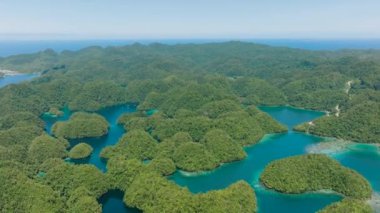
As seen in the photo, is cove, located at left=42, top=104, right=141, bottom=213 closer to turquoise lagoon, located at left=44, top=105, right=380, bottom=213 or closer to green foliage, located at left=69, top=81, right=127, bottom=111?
turquoise lagoon, located at left=44, top=105, right=380, bottom=213

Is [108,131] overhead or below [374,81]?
below

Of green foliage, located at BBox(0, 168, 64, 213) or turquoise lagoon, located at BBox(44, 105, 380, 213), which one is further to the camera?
turquoise lagoon, located at BBox(44, 105, 380, 213)

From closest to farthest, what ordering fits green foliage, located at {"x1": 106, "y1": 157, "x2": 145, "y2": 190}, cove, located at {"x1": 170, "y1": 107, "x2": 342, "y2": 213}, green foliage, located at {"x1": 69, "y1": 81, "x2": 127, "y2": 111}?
cove, located at {"x1": 170, "y1": 107, "x2": 342, "y2": 213} → green foliage, located at {"x1": 106, "y1": 157, "x2": 145, "y2": 190} → green foliage, located at {"x1": 69, "y1": 81, "x2": 127, "y2": 111}

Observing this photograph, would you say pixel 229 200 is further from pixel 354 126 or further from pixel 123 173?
pixel 354 126

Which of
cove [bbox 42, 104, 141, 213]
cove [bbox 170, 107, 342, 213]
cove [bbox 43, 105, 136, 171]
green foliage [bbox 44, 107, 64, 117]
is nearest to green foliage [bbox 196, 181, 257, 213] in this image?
cove [bbox 170, 107, 342, 213]

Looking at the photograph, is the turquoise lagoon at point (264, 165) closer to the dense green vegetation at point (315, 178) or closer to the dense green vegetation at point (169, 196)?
the dense green vegetation at point (315, 178)

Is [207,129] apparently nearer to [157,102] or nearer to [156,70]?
[157,102]

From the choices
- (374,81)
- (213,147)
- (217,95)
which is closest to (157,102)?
(217,95)
